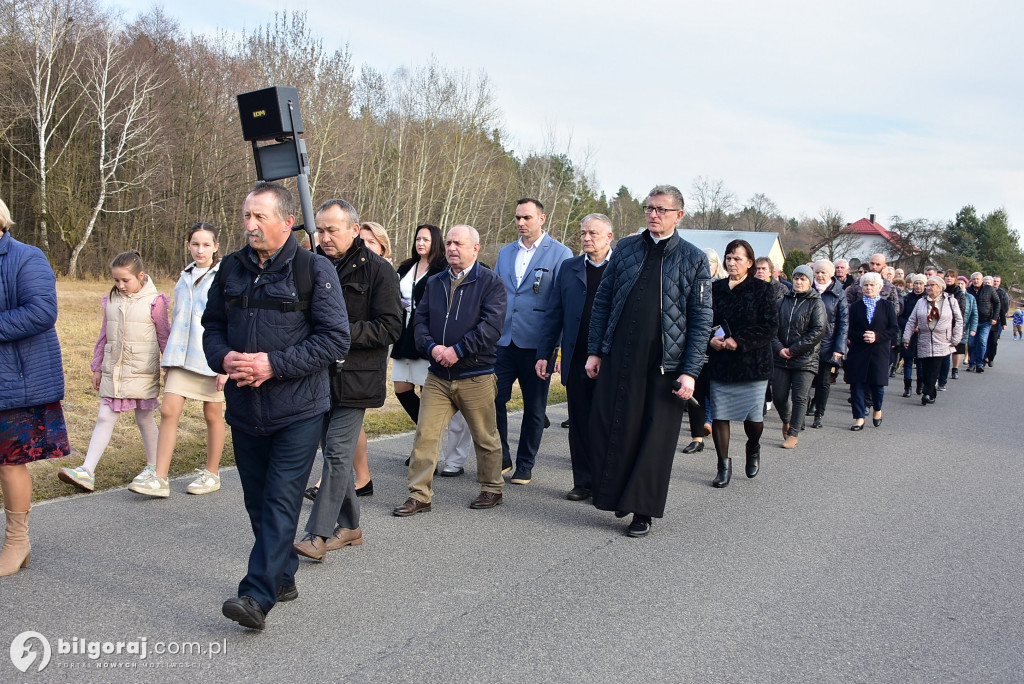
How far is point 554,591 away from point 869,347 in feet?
26.2

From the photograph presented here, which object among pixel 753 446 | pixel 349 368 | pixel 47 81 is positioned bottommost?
pixel 753 446

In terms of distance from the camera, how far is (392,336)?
16.6ft

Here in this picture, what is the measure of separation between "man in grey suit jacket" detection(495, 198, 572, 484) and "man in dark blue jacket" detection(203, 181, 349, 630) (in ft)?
10.2

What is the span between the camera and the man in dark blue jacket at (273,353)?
12.3 ft

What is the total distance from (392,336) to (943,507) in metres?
4.79

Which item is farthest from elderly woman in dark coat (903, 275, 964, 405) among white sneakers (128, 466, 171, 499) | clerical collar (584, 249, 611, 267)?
white sneakers (128, 466, 171, 499)

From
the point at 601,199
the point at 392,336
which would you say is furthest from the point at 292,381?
the point at 601,199

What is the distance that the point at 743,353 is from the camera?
7.52m

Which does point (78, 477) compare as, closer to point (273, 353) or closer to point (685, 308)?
point (273, 353)

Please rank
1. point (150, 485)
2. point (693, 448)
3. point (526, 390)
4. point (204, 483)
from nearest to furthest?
point (150, 485) < point (204, 483) < point (526, 390) < point (693, 448)

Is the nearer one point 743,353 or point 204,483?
point 204,483

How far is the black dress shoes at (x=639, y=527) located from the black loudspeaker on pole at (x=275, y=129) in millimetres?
3110

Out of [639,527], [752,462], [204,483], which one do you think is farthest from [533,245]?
[204,483]

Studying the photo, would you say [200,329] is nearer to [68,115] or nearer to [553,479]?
[553,479]
